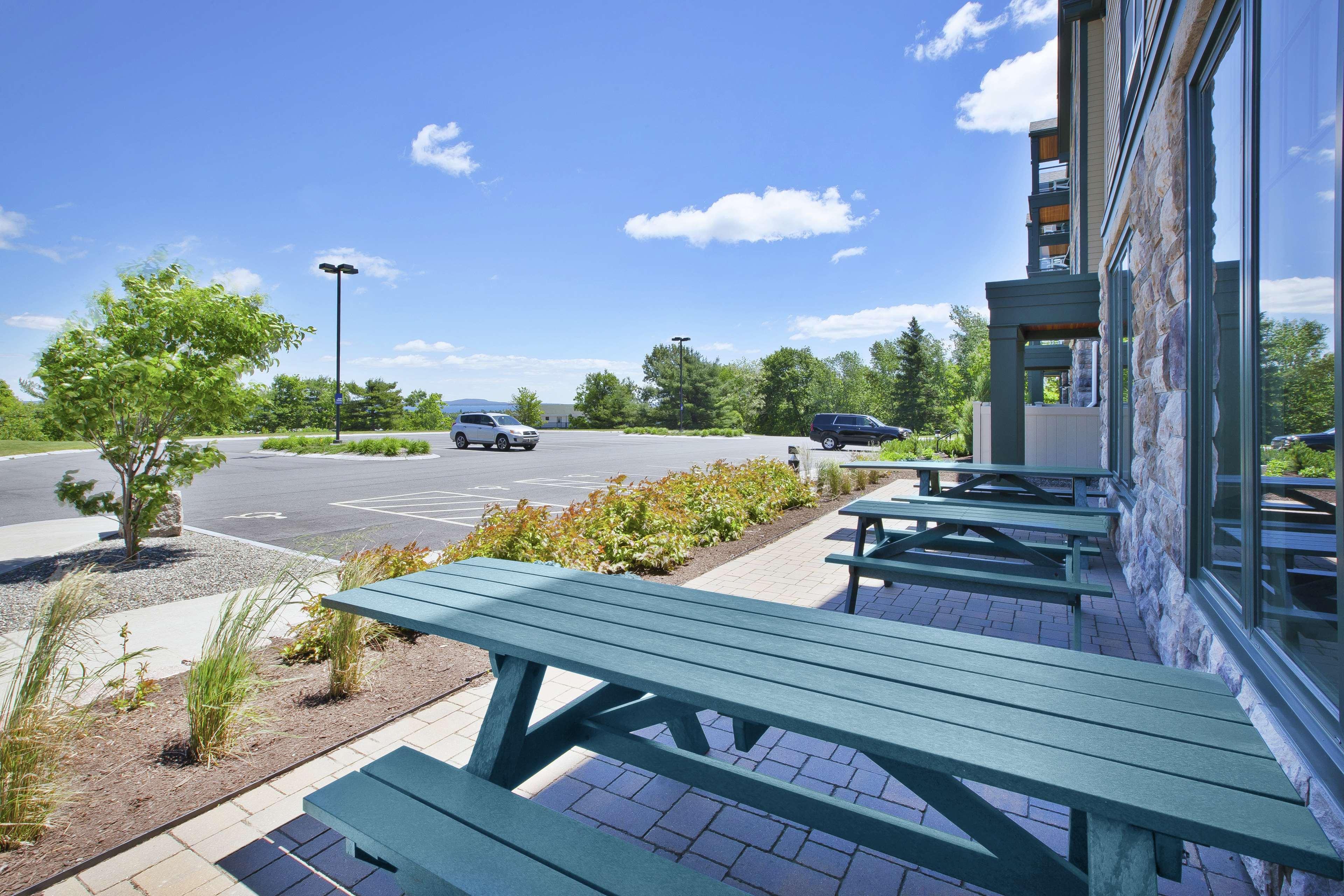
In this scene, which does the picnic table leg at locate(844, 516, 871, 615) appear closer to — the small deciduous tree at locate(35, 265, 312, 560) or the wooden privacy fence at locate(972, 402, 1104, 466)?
the small deciduous tree at locate(35, 265, 312, 560)

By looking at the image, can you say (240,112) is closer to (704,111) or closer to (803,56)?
(704,111)

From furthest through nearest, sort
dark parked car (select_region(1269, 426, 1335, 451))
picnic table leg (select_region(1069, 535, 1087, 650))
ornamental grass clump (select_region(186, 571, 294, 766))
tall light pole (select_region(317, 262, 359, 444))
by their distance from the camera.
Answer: tall light pole (select_region(317, 262, 359, 444)) → picnic table leg (select_region(1069, 535, 1087, 650)) → ornamental grass clump (select_region(186, 571, 294, 766)) → dark parked car (select_region(1269, 426, 1335, 451))

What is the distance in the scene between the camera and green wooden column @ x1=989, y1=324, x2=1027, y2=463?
29.9 ft

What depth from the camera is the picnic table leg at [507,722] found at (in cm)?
198

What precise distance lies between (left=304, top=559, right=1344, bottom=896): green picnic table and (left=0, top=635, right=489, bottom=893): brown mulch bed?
42.7 inches

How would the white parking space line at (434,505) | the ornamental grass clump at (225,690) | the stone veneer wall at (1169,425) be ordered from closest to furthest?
1. the stone veneer wall at (1169,425)
2. the ornamental grass clump at (225,690)
3. the white parking space line at (434,505)

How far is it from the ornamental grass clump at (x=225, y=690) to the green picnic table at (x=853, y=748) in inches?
40.2

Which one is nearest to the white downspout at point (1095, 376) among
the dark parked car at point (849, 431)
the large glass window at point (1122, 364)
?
the large glass window at point (1122, 364)

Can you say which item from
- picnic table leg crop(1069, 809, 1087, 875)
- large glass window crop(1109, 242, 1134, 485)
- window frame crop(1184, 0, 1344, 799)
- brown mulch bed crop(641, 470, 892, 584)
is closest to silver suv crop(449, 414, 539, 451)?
brown mulch bed crop(641, 470, 892, 584)

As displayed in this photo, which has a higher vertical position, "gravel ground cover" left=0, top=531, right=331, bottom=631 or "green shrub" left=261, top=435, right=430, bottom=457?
"green shrub" left=261, top=435, right=430, bottom=457

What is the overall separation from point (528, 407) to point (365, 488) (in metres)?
41.6

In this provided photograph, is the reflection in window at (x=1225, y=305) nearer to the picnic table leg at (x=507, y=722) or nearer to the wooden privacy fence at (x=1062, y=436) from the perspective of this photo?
the picnic table leg at (x=507, y=722)

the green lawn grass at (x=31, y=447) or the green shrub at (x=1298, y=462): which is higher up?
the green shrub at (x=1298, y=462)

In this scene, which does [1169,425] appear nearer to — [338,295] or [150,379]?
[150,379]
